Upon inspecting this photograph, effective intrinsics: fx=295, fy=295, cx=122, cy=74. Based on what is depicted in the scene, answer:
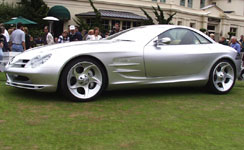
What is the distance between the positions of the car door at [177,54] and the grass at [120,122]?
0.51 metres

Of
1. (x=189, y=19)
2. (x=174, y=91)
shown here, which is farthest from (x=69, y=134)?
(x=189, y=19)

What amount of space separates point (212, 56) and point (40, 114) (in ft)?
11.5

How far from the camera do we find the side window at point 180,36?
554 cm

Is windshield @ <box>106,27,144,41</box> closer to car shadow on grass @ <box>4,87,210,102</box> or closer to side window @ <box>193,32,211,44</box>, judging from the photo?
car shadow on grass @ <box>4,87,210,102</box>

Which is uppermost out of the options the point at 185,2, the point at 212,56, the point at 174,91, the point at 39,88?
the point at 185,2

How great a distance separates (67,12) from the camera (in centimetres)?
2627

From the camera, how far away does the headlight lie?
446cm

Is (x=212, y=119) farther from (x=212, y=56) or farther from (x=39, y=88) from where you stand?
(x=39, y=88)

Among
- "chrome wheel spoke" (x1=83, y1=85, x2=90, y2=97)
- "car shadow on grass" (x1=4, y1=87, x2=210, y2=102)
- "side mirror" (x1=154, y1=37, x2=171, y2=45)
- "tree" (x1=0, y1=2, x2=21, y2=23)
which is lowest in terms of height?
"car shadow on grass" (x1=4, y1=87, x2=210, y2=102)

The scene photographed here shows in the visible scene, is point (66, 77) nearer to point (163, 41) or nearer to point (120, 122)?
point (120, 122)

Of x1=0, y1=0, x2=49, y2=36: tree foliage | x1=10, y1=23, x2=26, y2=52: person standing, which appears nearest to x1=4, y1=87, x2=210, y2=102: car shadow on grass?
x1=10, y1=23, x2=26, y2=52: person standing

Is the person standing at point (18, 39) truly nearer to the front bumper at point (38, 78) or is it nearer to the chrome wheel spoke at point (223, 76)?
the front bumper at point (38, 78)

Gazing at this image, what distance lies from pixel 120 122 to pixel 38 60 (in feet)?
5.58

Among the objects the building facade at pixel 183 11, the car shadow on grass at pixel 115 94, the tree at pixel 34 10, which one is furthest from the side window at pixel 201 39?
the building facade at pixel 183 11
